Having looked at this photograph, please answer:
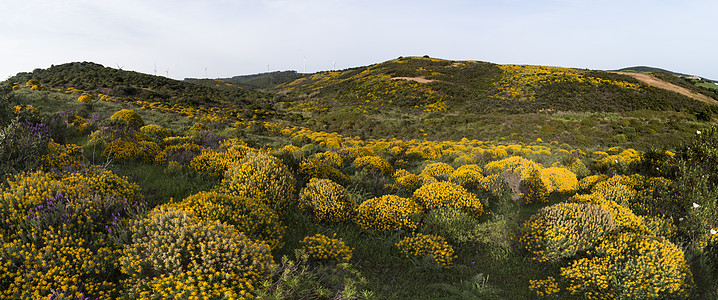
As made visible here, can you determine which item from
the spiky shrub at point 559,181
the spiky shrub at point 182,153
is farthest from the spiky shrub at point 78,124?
the spiky shrub at point 559,181

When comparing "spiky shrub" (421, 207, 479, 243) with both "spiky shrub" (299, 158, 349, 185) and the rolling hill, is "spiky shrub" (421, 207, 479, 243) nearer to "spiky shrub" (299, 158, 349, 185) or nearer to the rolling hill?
"spiky shrub" (299, 158, 349, 185)

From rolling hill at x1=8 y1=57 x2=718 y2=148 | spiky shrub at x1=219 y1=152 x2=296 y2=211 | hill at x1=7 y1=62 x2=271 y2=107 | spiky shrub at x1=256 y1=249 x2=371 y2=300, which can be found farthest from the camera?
hill at x1=7 y1=62 x2=271 y2=107

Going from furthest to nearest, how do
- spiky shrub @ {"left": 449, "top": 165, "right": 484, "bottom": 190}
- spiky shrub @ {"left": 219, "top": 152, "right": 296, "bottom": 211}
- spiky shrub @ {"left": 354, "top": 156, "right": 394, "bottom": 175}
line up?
spiky shrub @ {"left": 354, "top": 156, "right": 394, "bottom": 175} → spiky shrub @ {"left": 449, "top": 165, "right": 484, "bottom": 190} → spiky shrub @ {"left": 219, "top": 152, "right": 296, "bottom": 211}

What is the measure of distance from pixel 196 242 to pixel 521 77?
213 ft

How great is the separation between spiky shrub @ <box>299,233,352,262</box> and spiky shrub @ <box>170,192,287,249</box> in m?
0.49

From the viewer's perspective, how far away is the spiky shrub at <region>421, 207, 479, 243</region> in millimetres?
6344

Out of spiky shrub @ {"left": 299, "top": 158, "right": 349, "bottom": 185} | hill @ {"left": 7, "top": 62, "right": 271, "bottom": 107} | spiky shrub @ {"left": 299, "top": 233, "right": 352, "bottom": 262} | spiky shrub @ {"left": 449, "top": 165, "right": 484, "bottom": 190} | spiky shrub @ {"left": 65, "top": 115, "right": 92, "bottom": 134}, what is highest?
hill @ {"left": 7, "top": 62, "right": 271, "bottom": 107}

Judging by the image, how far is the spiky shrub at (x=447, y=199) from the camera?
7.32 metres

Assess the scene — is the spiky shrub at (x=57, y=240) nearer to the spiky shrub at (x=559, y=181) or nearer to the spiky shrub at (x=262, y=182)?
the spiky shrub at (x=262, y=182)

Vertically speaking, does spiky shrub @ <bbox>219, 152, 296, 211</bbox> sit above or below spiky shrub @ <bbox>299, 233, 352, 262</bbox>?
above

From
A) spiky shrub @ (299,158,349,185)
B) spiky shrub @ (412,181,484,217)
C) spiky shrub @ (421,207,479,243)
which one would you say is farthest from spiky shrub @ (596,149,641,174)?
spiky shrub @ (299,158,349,185)

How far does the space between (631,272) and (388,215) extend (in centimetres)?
412

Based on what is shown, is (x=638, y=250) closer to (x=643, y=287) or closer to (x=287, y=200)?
(x=643, y=287)

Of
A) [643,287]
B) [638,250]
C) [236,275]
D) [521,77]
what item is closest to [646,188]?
[638,250]
